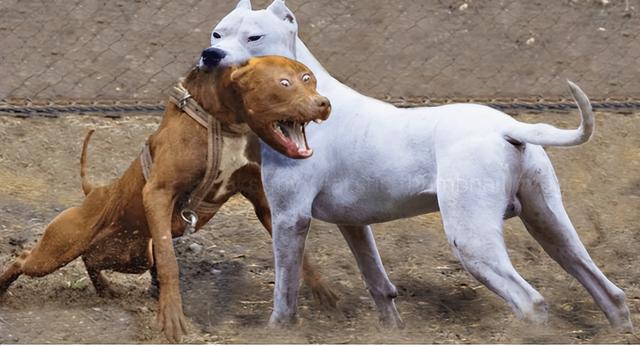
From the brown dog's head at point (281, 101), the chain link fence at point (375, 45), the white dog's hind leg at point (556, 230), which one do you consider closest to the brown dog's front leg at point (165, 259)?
the brown dog's head at point (281, 101)

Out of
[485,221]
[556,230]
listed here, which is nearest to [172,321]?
[485,221]

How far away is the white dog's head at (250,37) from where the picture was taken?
5438 millimetres

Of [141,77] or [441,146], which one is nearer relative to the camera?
[441,146]

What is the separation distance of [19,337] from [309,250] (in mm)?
1689

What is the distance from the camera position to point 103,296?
20.4ft

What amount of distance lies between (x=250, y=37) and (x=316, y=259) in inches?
63.4

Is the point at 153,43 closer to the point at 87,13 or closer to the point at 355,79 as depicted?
the point at 87,13

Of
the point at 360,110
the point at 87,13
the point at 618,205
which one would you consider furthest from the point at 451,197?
the point at 87,13

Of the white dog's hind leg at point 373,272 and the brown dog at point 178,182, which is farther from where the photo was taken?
the white dog's hind leg at point 373,272

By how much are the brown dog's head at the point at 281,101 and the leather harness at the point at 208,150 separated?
0.21 metres

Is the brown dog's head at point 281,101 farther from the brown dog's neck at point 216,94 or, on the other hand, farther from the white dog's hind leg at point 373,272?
the white dog's hind leg at point 373,272

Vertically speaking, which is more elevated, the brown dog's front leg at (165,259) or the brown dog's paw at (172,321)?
the brown dog's front leg at (165,259)

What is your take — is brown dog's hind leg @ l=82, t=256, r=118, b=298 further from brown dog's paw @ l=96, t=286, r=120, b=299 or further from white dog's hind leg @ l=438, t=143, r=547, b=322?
white dog's hind leg @ l=438, t=143, r=547, b=322

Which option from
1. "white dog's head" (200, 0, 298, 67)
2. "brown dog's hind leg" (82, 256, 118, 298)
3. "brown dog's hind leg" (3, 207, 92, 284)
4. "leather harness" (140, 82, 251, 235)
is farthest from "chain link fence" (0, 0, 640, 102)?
"white dog's head" (200, 0, 298, 67)
